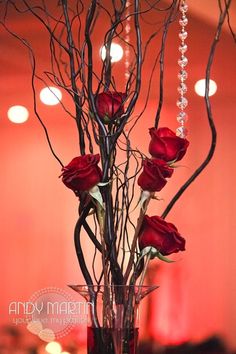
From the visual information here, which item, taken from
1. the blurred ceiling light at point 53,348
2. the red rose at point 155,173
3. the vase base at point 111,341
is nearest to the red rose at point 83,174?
the red rose at point 155,173

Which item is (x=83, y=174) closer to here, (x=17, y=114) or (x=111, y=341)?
(x=111, y=341)

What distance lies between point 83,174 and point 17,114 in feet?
5.07

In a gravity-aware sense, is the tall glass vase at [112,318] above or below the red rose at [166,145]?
below

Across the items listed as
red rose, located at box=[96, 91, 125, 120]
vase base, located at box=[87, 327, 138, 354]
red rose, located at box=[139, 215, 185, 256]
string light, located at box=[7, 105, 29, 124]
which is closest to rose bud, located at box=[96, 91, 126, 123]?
red rose, located at box=[96, 91, 125, 120]

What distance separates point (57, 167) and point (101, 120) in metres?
1.47

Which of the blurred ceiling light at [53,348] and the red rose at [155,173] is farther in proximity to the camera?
the blurred ceiling light at [53,348]

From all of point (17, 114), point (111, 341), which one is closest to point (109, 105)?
point (111, 341)

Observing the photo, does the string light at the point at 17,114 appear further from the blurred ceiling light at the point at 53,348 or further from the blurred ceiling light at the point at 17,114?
the blurred ceiling light at the point at 53,348

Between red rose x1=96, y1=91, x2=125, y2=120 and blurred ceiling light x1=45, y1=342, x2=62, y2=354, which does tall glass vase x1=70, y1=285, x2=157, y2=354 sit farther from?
blurred ceiling light x1=45, y1=342, x2=62, y2=354

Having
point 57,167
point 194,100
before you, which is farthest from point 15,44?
point 194,100

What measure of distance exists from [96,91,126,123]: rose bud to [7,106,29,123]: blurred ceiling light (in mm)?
1484

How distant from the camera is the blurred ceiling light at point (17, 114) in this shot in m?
2.32

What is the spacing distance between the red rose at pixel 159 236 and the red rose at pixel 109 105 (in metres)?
0.13

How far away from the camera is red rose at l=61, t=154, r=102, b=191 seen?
2.68 ft
